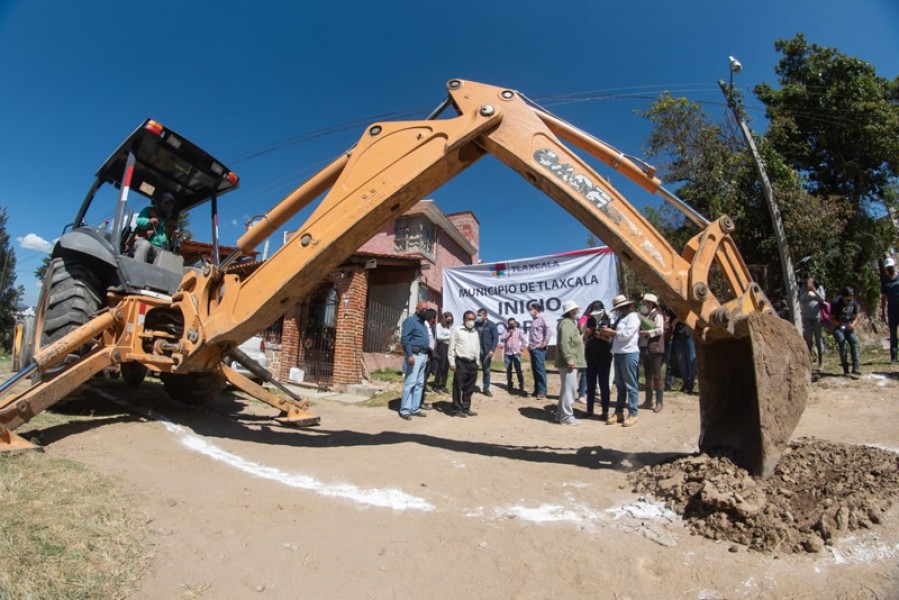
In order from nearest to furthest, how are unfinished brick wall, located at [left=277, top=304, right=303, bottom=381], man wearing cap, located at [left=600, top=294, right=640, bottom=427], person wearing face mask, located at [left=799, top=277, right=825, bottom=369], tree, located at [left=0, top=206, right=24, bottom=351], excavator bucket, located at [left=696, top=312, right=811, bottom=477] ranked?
excavator bucket, located at [left=696, top=312, right=811, bottom=477] → man wearing cap, located at [left=600, top=294, right=640, bottom=427] → person wearing face mask, located at [left=799, top=277, right=825, bottom=369] → unfinished brick wall, located at [left=277, top=304, right=303, bottom=381] → tree, located at [left=0, top=206, right=24, bottom=351]

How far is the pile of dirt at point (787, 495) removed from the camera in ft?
8.24

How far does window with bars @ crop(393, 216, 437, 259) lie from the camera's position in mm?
18484

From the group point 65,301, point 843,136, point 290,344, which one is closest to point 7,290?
point 290,344

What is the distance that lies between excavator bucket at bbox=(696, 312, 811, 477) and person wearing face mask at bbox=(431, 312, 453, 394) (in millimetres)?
5922

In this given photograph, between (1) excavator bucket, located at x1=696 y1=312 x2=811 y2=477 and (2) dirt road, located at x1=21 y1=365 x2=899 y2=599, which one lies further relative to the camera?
(1) excavator bucket, located at x1=696 y1=312 x2=811 y2=477

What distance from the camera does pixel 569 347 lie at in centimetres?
676

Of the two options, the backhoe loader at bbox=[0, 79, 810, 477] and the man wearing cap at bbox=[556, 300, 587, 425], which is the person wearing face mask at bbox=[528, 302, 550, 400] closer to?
the man wearing cap at bbox=[556, 300, 587, 425]

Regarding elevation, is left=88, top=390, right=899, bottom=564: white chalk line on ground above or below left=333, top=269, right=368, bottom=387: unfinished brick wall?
below

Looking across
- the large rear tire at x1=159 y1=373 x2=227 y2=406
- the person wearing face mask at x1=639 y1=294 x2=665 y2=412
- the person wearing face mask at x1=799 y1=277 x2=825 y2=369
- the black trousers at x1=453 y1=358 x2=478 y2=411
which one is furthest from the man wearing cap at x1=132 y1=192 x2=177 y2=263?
the person wearing face mask at x1=799 y1=277 x2=825 y2=369

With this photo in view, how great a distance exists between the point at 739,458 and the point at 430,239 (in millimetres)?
16800

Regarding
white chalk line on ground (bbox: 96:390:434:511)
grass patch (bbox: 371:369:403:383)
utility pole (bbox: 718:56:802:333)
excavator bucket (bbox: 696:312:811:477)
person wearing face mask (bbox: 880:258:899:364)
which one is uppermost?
utility pole (bbox: 718:56:802:333)

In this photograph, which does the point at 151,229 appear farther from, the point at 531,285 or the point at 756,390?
the point at 531,285

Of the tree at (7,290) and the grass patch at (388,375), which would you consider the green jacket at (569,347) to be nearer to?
the grass patch at (388,375)

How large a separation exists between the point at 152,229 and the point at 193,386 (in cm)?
201
